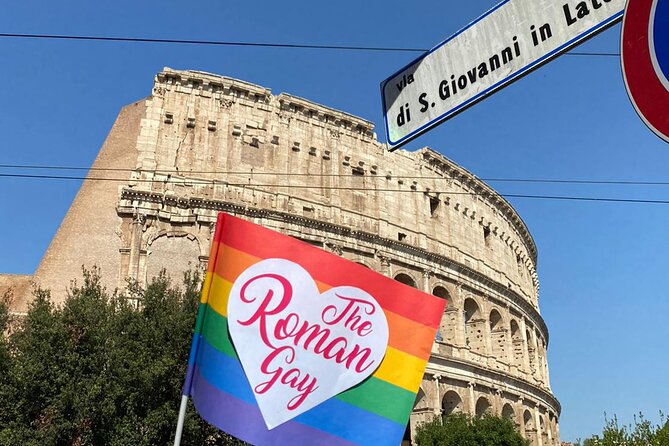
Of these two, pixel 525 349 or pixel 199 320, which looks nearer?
pixel 199 320

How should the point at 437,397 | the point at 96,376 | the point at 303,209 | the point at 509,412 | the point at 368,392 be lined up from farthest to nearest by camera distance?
1. the point at 509,412
2. the point at 303,209
3. the point at 437,397
4. the point at 96,376
5. the point at 368,392

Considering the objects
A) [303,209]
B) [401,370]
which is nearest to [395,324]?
[401,370]

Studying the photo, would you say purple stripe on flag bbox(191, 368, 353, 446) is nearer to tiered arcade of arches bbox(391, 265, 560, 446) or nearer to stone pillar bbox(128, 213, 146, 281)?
stone pillar bbox(128, 213, 146, 281)

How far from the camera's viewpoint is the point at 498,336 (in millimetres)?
34750

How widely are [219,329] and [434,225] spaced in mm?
28511

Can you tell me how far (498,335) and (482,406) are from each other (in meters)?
4.75

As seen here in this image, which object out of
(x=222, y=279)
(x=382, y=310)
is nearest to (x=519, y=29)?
(x=382, y=310)

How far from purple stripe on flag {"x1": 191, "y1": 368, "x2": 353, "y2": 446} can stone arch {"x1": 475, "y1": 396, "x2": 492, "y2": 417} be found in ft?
91.3

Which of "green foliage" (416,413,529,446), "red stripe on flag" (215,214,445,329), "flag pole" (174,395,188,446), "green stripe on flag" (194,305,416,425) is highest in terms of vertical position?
"green foliage" (416,413,529,446)

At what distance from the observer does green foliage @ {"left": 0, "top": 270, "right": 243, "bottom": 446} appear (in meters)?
15.4

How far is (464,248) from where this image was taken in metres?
34.2

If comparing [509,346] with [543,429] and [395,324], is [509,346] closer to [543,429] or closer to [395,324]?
[543,429]

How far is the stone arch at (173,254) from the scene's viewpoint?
25.2 m

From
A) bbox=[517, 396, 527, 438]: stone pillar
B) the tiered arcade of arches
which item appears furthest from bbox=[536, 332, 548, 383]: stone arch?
bbox=[517, 396, 527, 438]: stone pillar
